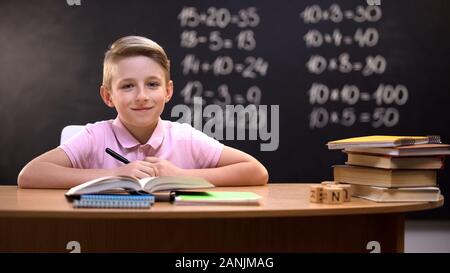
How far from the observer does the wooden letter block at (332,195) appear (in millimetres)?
1328

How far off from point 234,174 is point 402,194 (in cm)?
53

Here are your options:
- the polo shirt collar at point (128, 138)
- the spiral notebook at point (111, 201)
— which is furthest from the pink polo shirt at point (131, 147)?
the spiral notebook at point (111, 201)

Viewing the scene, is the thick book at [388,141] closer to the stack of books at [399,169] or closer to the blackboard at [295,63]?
the stack of books at [399,169]

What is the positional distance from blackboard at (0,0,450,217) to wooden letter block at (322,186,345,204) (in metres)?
1.77

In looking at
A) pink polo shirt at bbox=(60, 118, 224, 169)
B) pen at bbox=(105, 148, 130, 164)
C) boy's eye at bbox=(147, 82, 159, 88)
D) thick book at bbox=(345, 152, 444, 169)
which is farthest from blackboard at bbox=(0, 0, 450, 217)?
thick book at bbox=(345, 152, 444, 169)

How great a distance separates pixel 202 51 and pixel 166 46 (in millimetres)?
202

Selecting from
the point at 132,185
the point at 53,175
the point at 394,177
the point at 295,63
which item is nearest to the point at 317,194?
the point at 394,177

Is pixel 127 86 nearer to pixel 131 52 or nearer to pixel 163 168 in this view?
pixel 131 52

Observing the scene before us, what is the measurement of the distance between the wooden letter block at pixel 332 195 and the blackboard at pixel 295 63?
177 cm

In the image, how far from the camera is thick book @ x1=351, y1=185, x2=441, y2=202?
141 centimetres

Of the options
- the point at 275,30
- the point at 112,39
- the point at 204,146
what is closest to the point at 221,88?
the point at 275,30

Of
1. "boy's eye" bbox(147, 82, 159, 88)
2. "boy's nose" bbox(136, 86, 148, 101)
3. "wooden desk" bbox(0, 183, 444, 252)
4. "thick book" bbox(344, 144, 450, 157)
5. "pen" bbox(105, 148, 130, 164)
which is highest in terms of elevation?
"boy's eye" bbox(147, 82, 159, 88)

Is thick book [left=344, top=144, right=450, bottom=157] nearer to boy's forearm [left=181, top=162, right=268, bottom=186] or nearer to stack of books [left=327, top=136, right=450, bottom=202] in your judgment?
stack of books [left=327, top=136, right=450, bottom=202]
